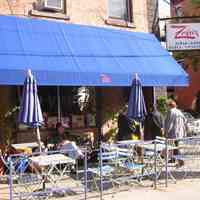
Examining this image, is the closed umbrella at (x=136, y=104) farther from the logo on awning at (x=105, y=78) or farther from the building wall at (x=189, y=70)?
the building wall at (x=189, y=70)

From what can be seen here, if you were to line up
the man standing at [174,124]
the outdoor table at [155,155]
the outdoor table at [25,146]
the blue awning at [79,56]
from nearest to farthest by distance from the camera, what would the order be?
the outdoor table at [155,155] < the blue awning at [79,56] < the outdoor table at [25,146] < the man standing at [174,124]

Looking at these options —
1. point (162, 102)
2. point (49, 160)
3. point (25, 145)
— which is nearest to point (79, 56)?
point (25, 145)

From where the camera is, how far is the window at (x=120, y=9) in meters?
15.4

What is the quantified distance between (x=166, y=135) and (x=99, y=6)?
431 cm

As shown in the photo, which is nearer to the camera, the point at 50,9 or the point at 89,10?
the point at 50,9

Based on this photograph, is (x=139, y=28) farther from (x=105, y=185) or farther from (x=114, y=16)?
(x=105, y=185)

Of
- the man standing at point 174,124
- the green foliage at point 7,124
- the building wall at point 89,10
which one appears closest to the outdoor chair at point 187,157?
the man standing at point 174,124

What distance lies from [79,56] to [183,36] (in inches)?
187

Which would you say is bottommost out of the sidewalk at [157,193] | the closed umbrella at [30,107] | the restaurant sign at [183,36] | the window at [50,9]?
the sidewalk at [157,193]

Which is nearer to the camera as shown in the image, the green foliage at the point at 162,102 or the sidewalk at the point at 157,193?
the sidewalk at the point at 157,193

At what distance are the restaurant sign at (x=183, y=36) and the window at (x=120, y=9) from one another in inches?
52.8

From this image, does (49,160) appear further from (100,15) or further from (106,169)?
(100,15)

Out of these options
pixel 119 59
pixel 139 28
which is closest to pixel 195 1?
pixel 139 28

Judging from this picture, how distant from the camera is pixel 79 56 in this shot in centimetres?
1295
